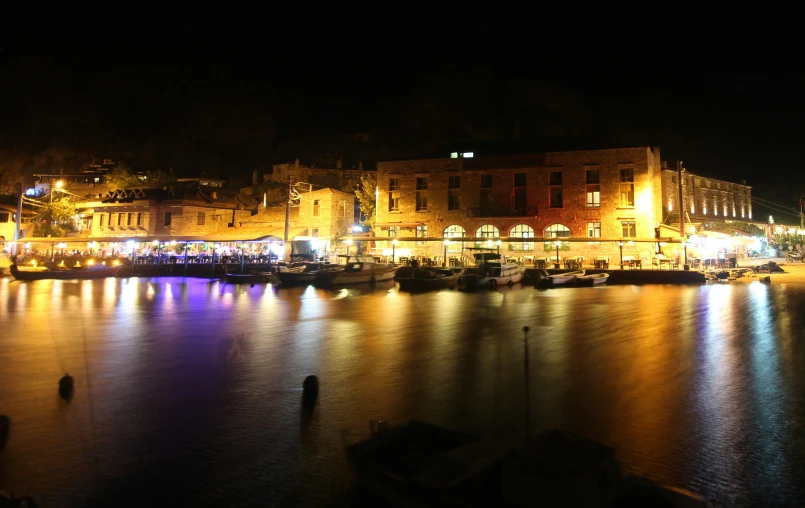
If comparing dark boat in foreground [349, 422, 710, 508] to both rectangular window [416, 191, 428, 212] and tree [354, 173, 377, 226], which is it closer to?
rectangular window [416, 191, 428, 212]

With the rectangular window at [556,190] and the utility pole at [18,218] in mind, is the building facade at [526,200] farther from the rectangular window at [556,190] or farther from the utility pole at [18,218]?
the utility pole at [18,218]

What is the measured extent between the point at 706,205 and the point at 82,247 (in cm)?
6508

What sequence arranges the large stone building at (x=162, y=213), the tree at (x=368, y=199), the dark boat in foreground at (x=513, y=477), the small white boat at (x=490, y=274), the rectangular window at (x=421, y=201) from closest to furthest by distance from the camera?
1. the dark boat in foreground at (x=513, y=477)
2. the small white boat at (x=490, y=274)
3. the rectangular window at (x=421, y=201)
4. the tree at (x=368, y=199)
5. the large stone building at (x=162, y=213)

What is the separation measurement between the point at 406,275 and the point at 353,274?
4.81 metres

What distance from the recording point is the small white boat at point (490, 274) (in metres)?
25.1

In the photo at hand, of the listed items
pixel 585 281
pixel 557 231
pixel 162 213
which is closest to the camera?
pixel 585 281

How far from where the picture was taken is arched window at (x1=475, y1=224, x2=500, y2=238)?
130 ft

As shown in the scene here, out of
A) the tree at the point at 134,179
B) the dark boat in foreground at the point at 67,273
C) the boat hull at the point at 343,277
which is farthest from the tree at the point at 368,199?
the tree at the point at 134,179

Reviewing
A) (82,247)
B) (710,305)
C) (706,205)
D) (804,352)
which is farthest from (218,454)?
(706,205)

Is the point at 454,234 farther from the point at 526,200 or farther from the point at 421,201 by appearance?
the point at 526,200

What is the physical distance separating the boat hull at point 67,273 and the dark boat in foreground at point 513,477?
35967 millimetres

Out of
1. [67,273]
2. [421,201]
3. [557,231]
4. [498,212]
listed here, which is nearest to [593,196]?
[557,231]

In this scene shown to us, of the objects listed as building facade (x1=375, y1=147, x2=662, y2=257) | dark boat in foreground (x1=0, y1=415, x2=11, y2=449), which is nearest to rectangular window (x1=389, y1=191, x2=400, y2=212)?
building facade (x1=375, y1=147, x2=662, y2=257)

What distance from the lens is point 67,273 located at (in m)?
32.3
